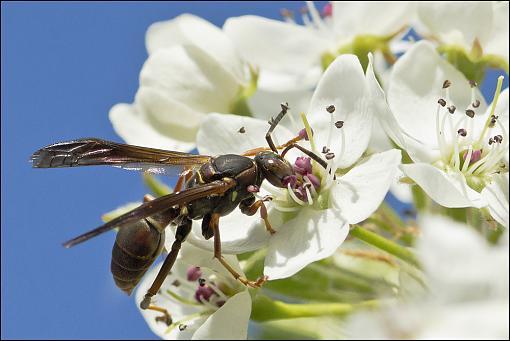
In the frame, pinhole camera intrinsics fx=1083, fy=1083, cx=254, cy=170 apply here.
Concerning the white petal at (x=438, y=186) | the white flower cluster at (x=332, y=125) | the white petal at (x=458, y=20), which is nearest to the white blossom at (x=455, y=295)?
the white flower cluster at (x=332, y=125)

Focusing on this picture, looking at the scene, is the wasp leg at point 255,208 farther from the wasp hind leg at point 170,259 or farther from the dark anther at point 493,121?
the dark anther at point 493,121

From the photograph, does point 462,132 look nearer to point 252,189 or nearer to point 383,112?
point 383,112

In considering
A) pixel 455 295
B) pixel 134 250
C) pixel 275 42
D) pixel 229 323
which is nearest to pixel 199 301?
pixel 229 323

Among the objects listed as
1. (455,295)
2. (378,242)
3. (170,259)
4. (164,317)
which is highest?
(455,295)

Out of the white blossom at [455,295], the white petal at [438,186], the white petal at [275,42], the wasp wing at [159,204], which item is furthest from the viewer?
the white petal at [275,42]

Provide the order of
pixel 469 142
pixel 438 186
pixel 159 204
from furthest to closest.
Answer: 1. pixel 469 142
2. pixel 438 186
3. pixel 159 204

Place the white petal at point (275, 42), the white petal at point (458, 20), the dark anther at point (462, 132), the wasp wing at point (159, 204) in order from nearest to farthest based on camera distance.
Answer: the wasp wing at point (159, 204) < the dark anther at point (462, 132) < the white petal at point (458, 20) < the white petal at point (275, 42)
